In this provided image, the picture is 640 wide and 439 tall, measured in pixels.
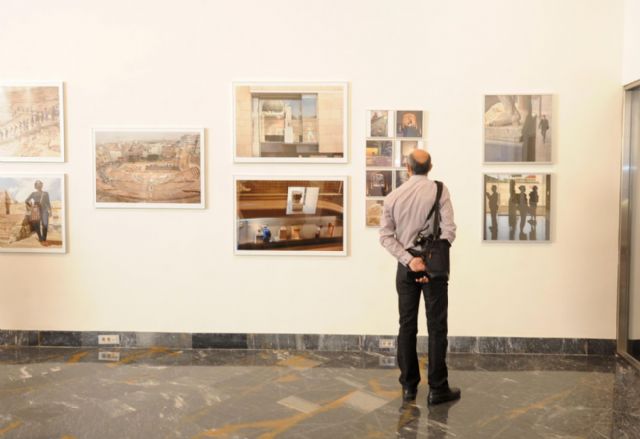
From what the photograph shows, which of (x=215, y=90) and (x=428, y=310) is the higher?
(x=215, y=90)

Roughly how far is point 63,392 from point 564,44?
5.75 meters

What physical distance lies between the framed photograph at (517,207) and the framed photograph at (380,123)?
43.6 inches

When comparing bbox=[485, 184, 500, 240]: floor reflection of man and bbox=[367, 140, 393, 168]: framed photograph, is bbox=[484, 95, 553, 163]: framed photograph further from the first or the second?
bbox=[367, 140, 393, 168]: framed photograph

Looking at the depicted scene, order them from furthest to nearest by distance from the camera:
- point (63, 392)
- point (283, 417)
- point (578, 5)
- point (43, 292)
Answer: point (43, 292) → point (578, 5) → point (63, 392) → point (283, 417)

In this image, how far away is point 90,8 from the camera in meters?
6.16

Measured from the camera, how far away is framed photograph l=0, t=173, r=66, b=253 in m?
6.29

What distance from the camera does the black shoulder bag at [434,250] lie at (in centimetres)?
455

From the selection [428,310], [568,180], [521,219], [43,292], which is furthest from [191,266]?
[568,180]

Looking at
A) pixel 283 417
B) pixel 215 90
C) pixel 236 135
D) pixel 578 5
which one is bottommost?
pixel 283 417

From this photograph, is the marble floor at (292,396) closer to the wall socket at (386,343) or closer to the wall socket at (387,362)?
the wall socket at (387,362)

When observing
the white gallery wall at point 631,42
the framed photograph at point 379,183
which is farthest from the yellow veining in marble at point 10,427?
the white gallery wall at point 631,42

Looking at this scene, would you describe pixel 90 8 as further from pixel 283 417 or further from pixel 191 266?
pixel 283 417

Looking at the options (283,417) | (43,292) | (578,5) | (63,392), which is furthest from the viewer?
(43,292)

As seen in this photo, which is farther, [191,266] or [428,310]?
[191,266]
